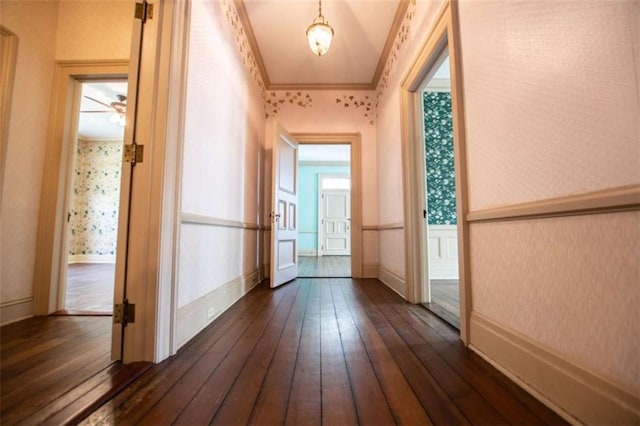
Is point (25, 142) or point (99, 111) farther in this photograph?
point (99, 111)

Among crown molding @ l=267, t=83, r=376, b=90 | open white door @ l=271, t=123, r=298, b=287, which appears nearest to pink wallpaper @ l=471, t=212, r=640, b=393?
open white door @ l=271, t=123, r=298, b=287

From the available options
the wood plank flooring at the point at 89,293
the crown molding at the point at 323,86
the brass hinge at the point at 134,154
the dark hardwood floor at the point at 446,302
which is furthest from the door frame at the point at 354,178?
the wood plank flooring at the point at 89,293

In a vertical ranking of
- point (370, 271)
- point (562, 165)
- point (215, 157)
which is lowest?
point (370, 271)

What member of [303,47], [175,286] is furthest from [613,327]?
[303,47]

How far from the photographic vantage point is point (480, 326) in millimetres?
1234

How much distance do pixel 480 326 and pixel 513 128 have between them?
928 millimetres

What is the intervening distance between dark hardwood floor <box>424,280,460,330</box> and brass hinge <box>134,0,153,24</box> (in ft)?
7.96

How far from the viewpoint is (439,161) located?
3326 millimetres

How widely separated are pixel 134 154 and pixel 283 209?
188 cm

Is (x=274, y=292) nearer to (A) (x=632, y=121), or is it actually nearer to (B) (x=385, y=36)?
(A) (x=632, y=121)

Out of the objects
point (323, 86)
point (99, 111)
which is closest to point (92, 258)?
point (99, 111)

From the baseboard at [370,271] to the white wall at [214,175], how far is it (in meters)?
1.42

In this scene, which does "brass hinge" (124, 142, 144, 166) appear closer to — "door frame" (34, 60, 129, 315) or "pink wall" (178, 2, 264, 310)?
"pink wall" (178, 2, 264, 310)

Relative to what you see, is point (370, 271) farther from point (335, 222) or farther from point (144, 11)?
point (335, 222)
